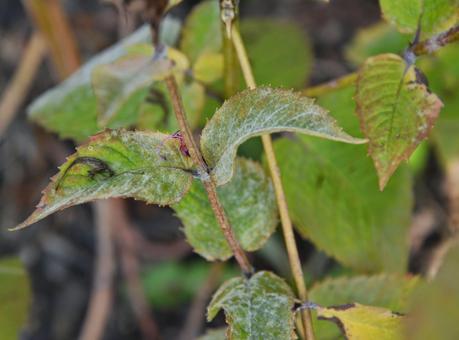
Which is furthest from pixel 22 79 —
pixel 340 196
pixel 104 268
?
pixel 340 196

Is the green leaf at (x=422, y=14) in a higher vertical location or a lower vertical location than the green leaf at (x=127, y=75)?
lower

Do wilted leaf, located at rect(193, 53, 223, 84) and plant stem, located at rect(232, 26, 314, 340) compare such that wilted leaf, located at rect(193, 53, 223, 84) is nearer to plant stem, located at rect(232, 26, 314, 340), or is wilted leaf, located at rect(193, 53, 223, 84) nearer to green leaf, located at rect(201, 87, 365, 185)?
plant stem, located at rect(232, 26, 314, 340)

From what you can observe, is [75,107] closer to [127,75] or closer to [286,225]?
[127,75]

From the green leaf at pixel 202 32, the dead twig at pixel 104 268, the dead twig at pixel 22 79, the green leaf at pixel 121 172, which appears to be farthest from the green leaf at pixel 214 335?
the dead twig at pixel 22 79

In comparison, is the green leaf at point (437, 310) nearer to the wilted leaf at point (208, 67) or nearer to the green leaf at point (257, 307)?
the green leaf at point (257, 307)

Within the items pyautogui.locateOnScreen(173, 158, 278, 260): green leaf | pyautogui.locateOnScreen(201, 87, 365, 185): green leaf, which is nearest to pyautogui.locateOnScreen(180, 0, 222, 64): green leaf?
pyautogui.locateOnScreen(173, 158, 278, 260): green leaf

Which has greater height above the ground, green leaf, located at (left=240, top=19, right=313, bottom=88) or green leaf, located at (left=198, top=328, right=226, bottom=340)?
green leaf, located at (left=240, top=19, right=313, bottom=88)
